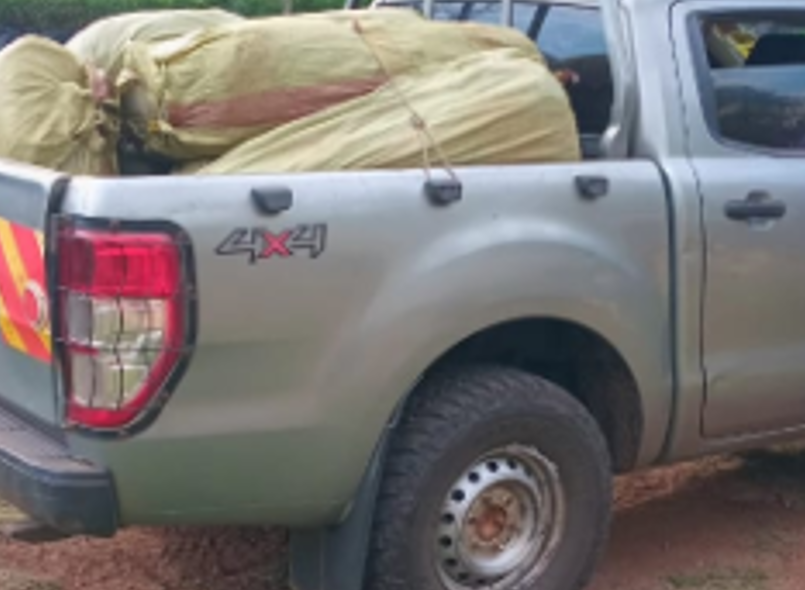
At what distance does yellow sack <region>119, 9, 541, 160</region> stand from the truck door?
33.7 inches

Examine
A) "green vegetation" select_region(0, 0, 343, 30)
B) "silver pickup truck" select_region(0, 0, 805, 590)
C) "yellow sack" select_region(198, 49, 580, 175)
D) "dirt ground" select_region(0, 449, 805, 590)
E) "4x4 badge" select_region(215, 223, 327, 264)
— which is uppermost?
"yellow sack" select_region(198, 49, 580, 175)

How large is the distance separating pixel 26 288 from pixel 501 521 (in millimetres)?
1399

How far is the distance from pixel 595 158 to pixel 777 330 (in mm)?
750

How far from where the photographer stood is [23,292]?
3.88 m

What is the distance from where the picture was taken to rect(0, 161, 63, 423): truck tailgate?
3756 millimetres

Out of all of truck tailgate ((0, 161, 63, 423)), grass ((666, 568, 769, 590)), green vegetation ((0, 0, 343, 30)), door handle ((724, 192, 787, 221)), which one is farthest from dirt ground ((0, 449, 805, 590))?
green vegetation ((0, 0, 343, 30))

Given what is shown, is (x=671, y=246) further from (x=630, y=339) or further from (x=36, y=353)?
(x=36, y=353)

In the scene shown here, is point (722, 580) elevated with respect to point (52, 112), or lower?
lower

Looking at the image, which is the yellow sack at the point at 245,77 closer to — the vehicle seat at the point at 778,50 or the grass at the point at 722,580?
the vehicle seat at the point at 778,50

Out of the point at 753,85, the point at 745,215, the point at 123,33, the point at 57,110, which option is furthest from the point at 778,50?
the point at 57,110

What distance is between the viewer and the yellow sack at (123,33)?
180 inches

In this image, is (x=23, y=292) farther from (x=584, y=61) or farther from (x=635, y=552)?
(x=635, y=552)

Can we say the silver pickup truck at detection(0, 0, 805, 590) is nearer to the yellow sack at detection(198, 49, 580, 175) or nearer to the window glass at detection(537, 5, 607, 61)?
the window glass at detection(537, 5, 607, 61)

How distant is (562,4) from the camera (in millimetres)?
5129
